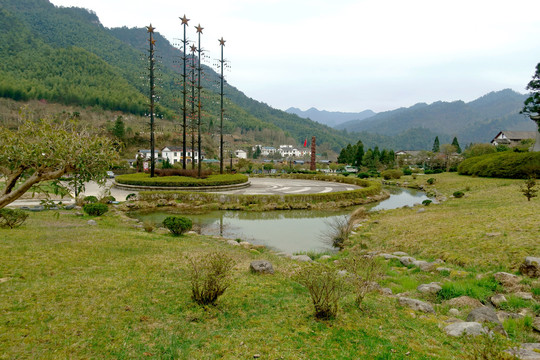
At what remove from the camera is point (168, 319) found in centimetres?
452

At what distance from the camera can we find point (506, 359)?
10.1 ft

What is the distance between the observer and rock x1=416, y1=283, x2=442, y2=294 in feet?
20.6

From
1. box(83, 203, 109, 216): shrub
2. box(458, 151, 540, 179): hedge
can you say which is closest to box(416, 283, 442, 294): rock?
box(83, 203, 109, 216): shrub

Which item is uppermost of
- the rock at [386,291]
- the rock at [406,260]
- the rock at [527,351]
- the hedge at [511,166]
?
the hedge at [511,166]

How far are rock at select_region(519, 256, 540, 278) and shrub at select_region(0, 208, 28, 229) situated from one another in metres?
15.1

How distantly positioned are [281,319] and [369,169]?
5813cm

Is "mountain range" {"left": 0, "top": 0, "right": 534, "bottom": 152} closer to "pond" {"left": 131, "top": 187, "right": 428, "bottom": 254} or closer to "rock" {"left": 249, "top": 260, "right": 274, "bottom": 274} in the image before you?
"pond" {"left": 131, "top": 187, "right": 428, "bottom": 254}

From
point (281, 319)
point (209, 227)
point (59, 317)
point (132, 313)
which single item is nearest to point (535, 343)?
point (281, 319)

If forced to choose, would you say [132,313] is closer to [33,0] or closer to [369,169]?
[369,169]

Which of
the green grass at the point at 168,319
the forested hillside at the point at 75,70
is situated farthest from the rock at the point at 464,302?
the forested hillside at the point at 75,70

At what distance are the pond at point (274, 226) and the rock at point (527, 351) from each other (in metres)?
7.63

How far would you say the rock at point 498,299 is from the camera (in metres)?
5.62

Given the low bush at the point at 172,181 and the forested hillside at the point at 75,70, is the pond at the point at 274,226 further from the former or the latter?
the forested hillside at the point at 75,70

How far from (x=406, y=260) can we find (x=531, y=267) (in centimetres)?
282
